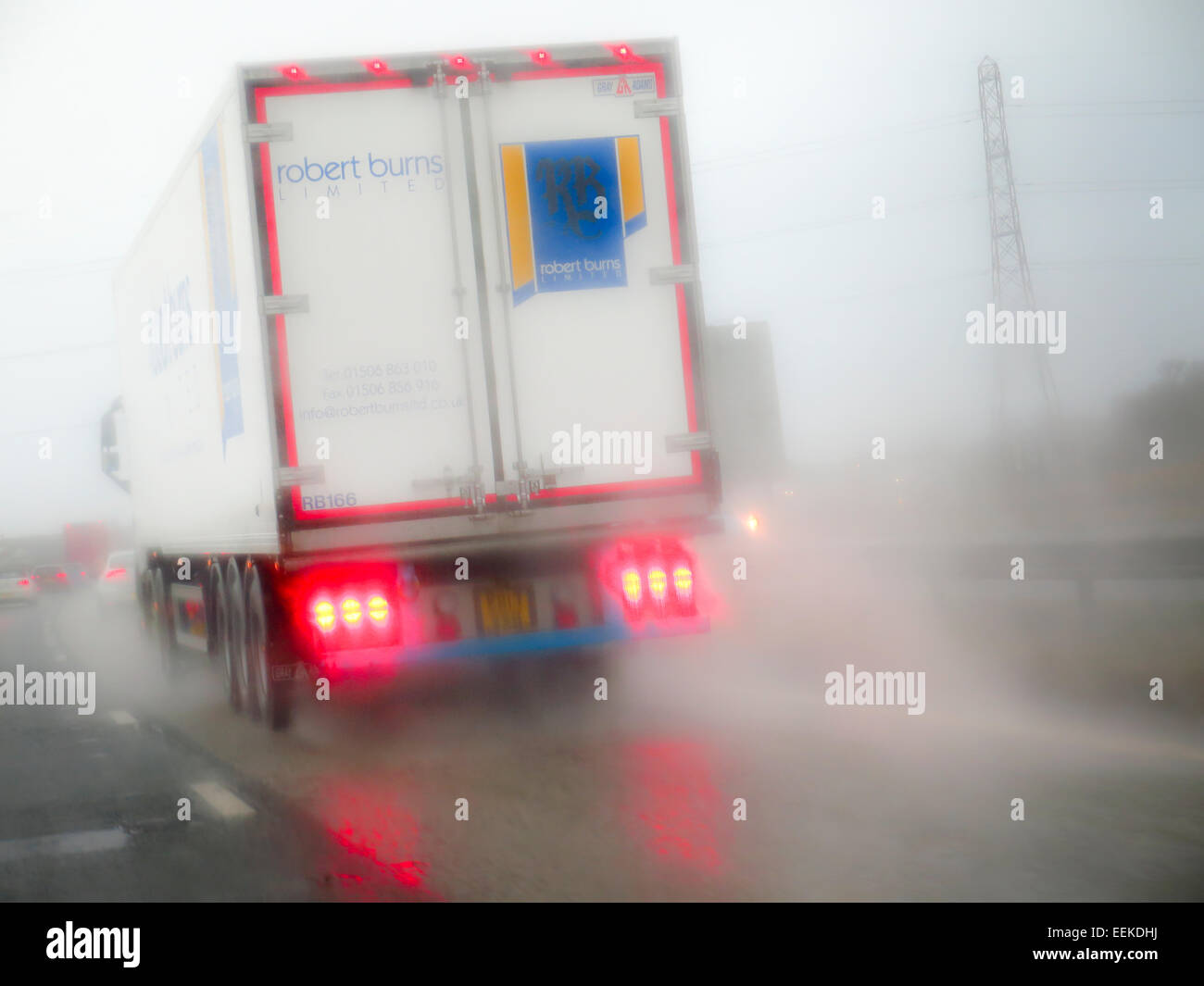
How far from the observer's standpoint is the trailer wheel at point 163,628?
15539 mm

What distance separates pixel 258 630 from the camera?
10.3 m

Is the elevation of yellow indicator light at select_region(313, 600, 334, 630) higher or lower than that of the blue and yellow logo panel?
Result: lower

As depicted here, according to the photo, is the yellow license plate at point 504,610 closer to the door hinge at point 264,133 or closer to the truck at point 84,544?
the door hinge at point 264,133

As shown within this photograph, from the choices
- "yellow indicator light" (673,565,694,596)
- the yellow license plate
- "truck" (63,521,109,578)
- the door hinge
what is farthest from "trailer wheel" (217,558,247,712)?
"truck" (63,521,109,578)

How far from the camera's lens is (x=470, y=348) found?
30.7 feet

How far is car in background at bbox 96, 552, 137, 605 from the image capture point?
98.2 ft

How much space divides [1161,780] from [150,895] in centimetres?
444

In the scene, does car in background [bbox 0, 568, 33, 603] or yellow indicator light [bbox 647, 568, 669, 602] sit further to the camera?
car in background [bbox 0, 568, 33, 603]

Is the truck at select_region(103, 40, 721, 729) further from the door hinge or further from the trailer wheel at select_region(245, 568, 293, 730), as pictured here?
the trailer wheel at select_region(245, 568, 293, 730)

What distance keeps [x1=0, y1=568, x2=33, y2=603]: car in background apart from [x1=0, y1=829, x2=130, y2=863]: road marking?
129 ft

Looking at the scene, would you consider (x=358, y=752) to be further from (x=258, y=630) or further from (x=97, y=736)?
(x=97, y=736)
